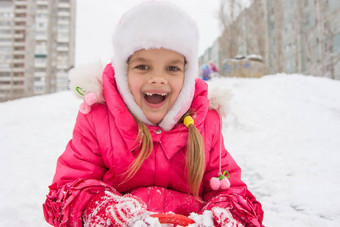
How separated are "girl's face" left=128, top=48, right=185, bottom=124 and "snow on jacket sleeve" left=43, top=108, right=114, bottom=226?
0.30m

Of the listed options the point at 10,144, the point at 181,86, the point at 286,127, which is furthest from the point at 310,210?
the point at 10,144

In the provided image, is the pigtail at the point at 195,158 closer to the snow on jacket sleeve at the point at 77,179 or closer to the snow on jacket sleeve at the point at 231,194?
the snow on jacket sleeve at the point at 231,194

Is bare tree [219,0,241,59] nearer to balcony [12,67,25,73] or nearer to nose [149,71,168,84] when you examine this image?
nose [149,71,168,84]

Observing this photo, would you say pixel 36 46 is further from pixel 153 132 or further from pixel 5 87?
pixel 153 132

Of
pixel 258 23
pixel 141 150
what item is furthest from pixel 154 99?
pixel 258 23

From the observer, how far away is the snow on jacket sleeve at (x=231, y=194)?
109 cm

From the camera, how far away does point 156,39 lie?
1260 mm

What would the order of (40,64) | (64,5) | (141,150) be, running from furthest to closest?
(64,5)
(40,64)
(141,150)

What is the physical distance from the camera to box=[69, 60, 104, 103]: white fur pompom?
1325mm

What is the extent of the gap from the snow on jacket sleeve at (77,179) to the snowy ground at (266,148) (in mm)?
663

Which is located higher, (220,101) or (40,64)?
(40,64)

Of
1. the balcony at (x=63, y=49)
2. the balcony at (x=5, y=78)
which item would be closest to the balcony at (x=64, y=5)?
the balcony at (x=63, y=49)

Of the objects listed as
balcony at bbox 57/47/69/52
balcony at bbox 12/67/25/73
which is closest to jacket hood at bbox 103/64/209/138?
balcony at bbox 57/47/69/52

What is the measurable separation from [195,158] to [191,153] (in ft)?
0.11
